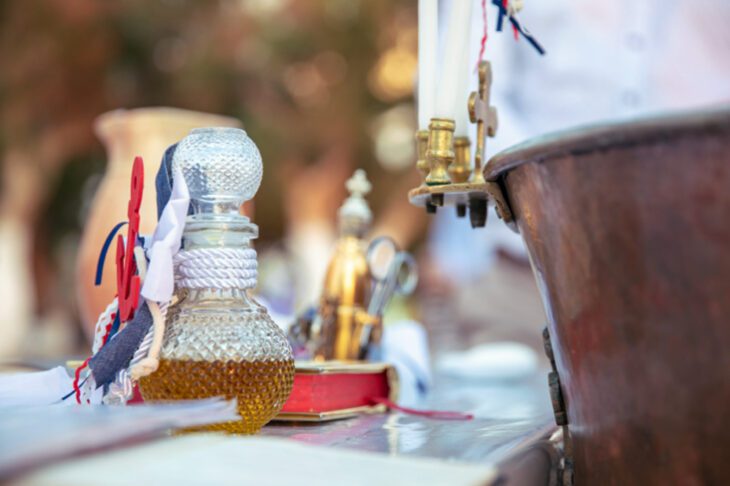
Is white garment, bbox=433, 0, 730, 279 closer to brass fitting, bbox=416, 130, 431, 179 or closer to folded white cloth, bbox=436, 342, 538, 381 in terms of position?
folded white cloth, bbox=436, 342, 538, 381

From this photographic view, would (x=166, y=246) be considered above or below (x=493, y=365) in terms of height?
above

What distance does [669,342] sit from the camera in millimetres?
392

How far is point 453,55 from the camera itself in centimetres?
60

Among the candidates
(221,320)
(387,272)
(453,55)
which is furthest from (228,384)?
(387,272)

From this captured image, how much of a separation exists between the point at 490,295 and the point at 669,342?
1.35 metres

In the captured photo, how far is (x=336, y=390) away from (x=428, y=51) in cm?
27

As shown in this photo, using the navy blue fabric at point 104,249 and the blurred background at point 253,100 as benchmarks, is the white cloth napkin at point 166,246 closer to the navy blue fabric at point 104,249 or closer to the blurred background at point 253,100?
the navy blue fabric at point 104,249

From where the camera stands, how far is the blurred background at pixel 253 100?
209 inches

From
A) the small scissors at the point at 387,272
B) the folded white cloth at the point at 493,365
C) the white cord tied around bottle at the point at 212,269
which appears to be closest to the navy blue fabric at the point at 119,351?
the white cord tied around bottle at the point at 212,269

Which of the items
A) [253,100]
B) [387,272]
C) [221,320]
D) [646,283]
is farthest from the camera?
[253,100]

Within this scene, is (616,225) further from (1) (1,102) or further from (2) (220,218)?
(1) (1,102)

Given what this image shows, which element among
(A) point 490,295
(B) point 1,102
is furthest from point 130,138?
(B) point 1,102

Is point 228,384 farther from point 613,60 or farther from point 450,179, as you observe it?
point 613,60

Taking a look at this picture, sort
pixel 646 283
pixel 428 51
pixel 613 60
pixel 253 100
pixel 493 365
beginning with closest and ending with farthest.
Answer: pixel 646 283
pixel 428 51
pixel 493 365
pixel 613 60
pixel 253 100
